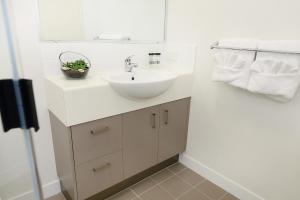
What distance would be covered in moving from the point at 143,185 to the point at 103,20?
1.37m

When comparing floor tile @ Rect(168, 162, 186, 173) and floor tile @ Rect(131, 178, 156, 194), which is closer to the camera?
floor tile @ Rect(131, 178, 156, 194)

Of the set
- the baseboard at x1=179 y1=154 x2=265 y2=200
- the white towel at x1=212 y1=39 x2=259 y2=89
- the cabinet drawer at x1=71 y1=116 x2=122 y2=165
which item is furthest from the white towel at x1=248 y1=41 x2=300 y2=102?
the cabinet drawer at x1=71 y1=116 x2=122 y2=165

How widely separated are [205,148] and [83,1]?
1501 millimetres

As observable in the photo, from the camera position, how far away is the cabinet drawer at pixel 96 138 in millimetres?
1207

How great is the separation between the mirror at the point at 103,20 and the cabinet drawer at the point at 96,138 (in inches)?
25.2

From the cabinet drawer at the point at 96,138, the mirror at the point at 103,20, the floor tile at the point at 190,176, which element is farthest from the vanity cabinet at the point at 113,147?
the mirror at the point at 103,20

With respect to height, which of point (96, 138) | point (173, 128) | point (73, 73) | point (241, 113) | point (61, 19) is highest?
point (61, 19)

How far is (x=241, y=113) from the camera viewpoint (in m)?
1.47

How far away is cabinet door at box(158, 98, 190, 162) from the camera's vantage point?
165cm

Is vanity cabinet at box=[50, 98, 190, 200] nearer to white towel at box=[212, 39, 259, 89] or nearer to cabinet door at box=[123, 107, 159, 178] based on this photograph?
cabinet door at box=[123, 107, 159, 178]

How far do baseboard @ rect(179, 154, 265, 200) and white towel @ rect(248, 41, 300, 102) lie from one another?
778mm

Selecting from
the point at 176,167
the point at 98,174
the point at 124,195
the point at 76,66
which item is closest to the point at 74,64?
the point at 76,66

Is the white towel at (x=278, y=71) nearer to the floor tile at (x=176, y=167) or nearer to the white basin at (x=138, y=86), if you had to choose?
the white basin at (x=138, y=86)

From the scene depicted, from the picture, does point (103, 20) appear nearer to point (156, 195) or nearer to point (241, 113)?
point (241, 113)
